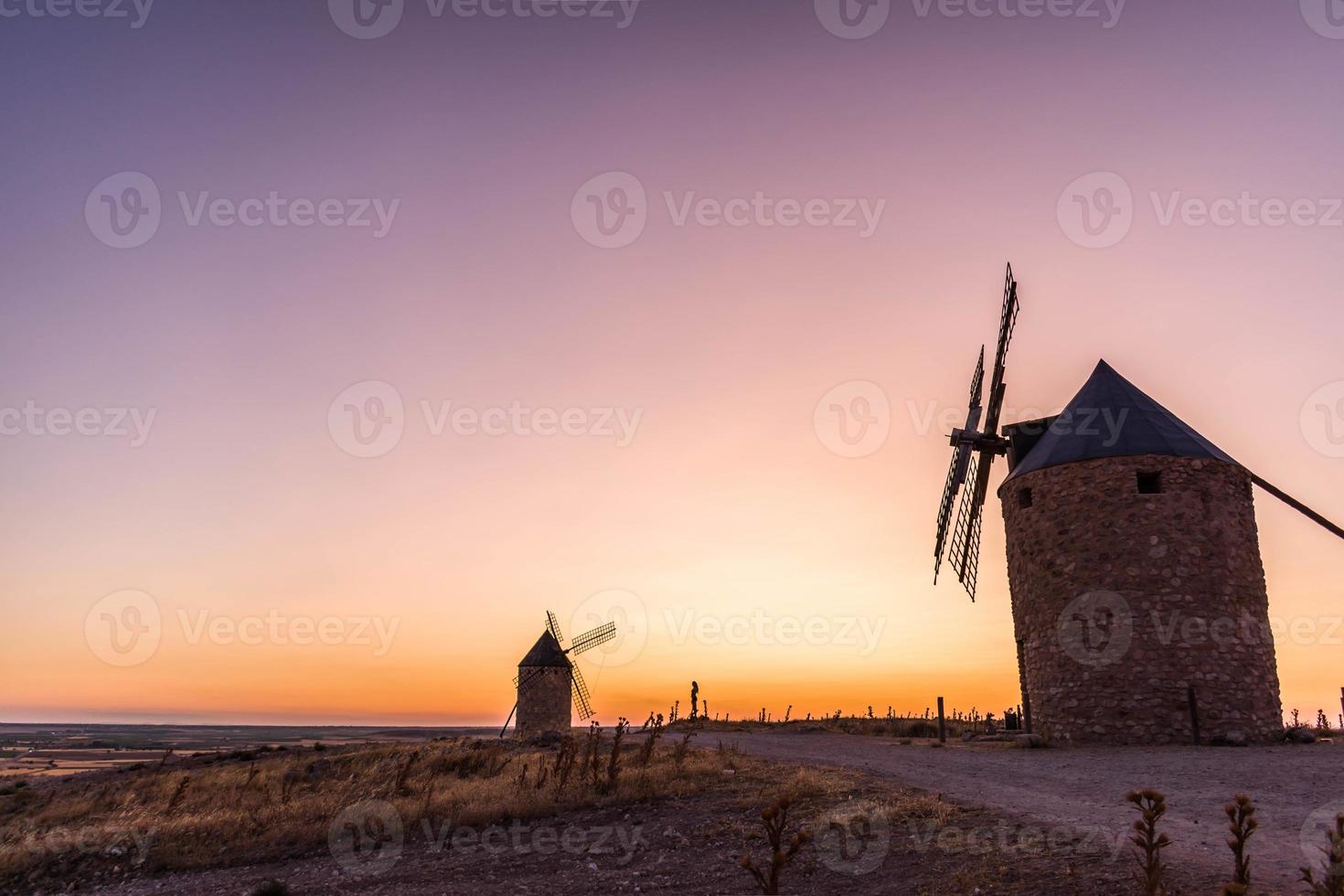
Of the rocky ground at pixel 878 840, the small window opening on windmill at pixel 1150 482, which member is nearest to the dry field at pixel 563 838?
the rocky ground at pixel 878 840

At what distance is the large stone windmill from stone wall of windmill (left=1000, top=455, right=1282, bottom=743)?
0.03m

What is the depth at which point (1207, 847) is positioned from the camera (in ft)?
24.2

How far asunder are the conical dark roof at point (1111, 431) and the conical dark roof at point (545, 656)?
92.6 feet

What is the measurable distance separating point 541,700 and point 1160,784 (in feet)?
113

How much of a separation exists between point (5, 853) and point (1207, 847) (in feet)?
59.1

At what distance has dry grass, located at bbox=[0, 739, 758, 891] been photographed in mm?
12516

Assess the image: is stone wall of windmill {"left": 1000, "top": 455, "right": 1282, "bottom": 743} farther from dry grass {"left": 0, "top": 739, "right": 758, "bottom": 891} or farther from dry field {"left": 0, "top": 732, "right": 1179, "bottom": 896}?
dry grass {"left": 0, "top": 739, "right": 758, "bottom": 891}

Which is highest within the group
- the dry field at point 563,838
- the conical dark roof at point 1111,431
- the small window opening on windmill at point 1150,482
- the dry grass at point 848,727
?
the conical dark roof at point 1111,431

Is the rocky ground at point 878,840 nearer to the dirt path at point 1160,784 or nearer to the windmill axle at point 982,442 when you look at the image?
the dirt path at point 1160,784

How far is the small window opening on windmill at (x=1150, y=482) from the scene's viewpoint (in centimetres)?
1956

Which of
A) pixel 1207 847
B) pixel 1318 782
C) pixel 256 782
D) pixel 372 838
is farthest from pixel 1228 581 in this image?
pixel 256 782

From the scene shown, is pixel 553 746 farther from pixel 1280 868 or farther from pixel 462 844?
pixel 1280 868

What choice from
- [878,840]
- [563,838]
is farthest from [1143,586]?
[563,838]

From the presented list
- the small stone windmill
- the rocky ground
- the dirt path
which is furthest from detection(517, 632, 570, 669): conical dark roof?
the rocky ground
